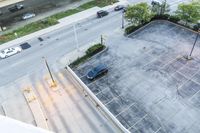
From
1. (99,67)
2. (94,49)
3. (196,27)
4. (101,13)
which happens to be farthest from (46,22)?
(196,27)

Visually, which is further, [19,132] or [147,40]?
[147,40]

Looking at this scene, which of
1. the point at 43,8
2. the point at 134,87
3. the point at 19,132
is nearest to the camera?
the point at 19,132

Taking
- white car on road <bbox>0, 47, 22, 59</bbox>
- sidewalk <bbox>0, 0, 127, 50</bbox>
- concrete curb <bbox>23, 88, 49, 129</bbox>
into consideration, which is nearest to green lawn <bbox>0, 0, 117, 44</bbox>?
sidewalk <bbox>0, 0, 127, 50</bbox>

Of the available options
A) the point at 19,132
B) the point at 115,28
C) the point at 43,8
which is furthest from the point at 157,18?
the point at 19,132

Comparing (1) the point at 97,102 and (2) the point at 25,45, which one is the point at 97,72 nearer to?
(1) the point at 97,102

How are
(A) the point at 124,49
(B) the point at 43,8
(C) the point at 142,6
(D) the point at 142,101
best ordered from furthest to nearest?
(B) the point at 43,8 < (C) the point at 142,6 < (A) the point at 124,49 < (D) the point at 142,101

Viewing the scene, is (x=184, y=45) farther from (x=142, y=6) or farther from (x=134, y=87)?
(x=134, y=87)

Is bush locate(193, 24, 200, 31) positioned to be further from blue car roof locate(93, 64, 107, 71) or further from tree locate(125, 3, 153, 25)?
blue car roof locate(93, 64, 107, 71)
